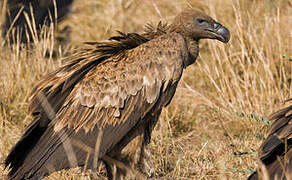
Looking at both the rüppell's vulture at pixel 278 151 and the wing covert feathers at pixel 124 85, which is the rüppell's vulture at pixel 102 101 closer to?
the wing covert feathers at pixel 124 85

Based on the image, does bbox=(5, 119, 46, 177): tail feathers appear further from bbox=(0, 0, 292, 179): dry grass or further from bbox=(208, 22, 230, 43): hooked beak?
bbox=(208, 22, 230, 43): hooked beak

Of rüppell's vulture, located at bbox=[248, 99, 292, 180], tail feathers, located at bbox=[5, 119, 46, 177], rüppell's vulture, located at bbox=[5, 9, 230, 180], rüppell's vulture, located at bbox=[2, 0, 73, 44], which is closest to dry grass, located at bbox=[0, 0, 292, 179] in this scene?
rüppell's vulture, located at bbox=[2, 0, 73, 44]

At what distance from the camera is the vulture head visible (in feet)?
16.9

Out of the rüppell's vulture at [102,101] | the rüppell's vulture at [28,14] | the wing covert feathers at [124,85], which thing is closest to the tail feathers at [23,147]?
the rüppell's vulture at [102,101]

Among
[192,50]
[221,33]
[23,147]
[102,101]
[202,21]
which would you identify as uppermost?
[202,21]

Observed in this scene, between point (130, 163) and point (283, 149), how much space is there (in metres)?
1.50

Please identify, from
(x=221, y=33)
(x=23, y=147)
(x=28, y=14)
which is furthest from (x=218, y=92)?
(x=23, y=147)

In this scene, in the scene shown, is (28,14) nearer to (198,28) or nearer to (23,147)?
(198,28)

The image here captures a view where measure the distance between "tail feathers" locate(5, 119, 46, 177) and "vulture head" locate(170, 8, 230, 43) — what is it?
4.94 ft

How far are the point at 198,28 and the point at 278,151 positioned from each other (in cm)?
169

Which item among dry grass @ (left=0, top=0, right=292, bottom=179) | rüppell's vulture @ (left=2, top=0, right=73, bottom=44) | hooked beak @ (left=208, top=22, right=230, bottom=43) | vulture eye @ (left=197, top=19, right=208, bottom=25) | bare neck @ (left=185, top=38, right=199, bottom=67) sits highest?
rüppell's vulture @ (left=2, top=0, right=73, bottom=44)

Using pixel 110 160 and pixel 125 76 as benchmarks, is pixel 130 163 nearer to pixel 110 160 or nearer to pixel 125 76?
pixel 110 160

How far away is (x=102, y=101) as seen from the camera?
479cm

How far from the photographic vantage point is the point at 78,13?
36.8 ft
